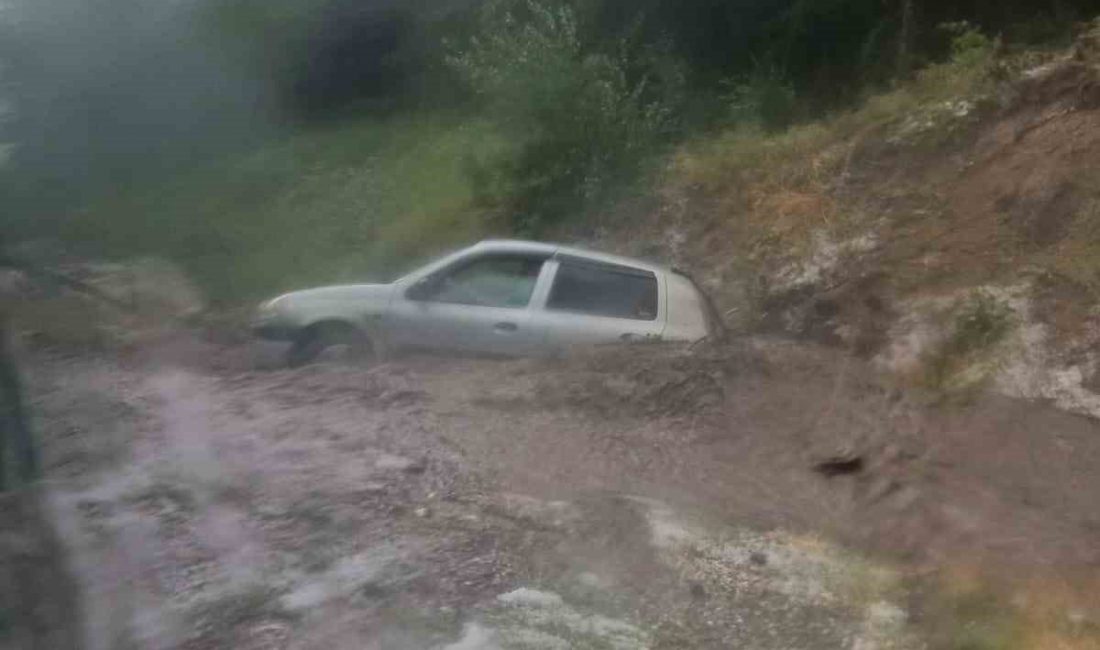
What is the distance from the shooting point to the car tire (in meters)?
9.35

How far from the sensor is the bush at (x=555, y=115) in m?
11.8

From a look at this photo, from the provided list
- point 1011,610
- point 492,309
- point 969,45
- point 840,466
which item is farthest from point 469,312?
point 969,45

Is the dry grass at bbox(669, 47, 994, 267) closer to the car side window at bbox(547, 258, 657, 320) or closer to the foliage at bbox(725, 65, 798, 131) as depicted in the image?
the foliage at bbox(725, 65, 798, 131)

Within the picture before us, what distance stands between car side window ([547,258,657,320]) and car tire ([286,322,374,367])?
50.0 inches

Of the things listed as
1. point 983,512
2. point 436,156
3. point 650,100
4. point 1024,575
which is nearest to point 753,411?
point 983,512

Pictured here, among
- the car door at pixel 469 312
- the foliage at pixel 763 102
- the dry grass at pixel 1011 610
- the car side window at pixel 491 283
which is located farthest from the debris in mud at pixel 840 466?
the foliage at pixel 763 102

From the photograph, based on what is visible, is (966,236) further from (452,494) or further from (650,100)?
(452,494)

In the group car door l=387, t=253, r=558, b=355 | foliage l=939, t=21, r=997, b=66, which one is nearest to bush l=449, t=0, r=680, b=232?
car door l=387, t=253, r=558, b=355

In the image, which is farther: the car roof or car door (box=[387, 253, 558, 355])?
the car roof

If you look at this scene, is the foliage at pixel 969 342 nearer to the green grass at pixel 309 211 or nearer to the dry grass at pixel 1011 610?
the dry grass at pixel 1011 610

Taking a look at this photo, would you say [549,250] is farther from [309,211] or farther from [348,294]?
[309,211]

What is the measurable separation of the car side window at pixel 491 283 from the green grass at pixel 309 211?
690 mm

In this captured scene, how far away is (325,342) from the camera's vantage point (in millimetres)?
9445

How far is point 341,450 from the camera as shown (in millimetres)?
8062
